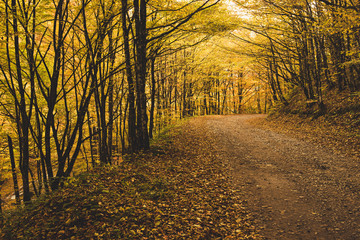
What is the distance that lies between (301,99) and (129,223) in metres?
17.3

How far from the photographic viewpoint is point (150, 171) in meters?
6.71

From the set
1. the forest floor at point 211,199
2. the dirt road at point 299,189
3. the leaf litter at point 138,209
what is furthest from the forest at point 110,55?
the dirt road at point 299,189

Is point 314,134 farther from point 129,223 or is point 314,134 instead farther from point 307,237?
point 129,223

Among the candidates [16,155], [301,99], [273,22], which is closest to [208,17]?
[273,22]

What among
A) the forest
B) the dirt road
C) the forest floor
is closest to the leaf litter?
the forest floor

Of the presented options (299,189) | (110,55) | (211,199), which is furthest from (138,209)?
(110,55)

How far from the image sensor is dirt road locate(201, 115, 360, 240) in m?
4.14

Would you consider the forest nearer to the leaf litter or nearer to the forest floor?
the leaf litter

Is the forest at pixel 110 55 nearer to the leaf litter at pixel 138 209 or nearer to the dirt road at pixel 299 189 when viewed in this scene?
the leaf litter at pixel 138 209

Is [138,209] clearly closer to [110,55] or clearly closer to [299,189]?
[299,189]

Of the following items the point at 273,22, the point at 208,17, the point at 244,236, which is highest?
the point at 273,22

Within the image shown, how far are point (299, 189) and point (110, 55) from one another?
27.8 ft

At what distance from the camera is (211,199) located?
5.47 meters

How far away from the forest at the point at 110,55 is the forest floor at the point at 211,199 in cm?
144
